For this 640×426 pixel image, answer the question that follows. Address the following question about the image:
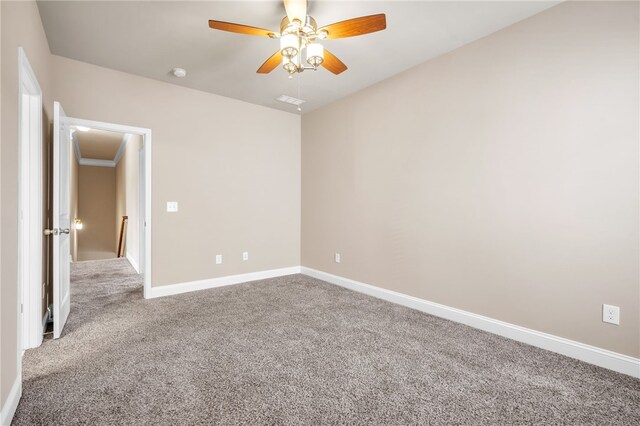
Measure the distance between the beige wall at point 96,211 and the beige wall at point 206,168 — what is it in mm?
7128

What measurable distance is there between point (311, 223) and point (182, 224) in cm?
190

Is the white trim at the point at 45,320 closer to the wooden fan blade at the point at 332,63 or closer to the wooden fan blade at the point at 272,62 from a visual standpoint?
the wooden fan blade at the point at 272,62

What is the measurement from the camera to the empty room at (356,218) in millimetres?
1811

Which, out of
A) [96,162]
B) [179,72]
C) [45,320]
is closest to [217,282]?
[45,320]

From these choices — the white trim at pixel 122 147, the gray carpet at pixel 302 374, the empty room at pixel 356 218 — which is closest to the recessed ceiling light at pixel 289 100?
the empty room at pixel 356 218

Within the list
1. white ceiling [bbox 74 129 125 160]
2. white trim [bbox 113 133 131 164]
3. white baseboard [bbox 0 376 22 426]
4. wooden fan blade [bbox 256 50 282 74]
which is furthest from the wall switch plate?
white trim [bbox 113 133 131 164]

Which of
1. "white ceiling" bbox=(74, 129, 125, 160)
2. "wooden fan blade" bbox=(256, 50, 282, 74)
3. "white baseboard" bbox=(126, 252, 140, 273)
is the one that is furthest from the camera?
"white ceiling" bbox=(74, 129, 125, 160)

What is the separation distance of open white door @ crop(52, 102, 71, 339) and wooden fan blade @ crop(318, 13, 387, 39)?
2.37 m

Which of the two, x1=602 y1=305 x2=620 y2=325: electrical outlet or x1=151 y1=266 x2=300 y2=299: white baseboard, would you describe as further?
x1=151 y1=266 x2=300 y2=299: white baseboard

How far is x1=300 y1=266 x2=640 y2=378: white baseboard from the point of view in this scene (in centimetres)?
212

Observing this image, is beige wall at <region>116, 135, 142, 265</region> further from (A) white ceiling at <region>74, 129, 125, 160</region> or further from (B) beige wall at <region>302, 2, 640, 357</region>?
(B) beige wall at <region>302, 2, 640, 357</region>

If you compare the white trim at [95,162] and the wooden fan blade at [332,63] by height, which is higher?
the white trim at [95,162]

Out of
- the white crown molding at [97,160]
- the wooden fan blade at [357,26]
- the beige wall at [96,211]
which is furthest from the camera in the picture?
the beige wall at [96,211]

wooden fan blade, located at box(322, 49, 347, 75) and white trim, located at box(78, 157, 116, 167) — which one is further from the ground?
white trim, located at box(78, 157, 116, 167)
